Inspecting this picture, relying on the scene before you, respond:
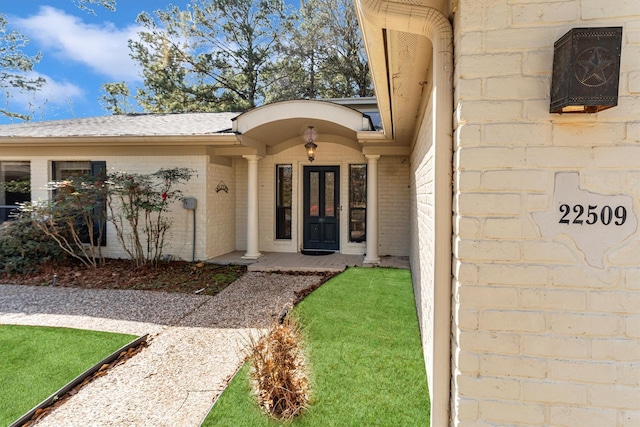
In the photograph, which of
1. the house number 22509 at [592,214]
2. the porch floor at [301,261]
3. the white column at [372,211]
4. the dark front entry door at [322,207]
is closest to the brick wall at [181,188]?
the porch floor at [301,261]

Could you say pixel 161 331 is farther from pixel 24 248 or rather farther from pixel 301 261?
pixel 24 248

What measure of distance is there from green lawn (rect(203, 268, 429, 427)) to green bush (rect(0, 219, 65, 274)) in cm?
575

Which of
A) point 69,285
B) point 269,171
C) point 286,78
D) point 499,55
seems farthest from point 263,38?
point 499,55

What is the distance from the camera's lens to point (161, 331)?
13.0ft

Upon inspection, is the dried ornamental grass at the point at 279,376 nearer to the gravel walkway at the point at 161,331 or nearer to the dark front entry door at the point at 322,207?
the gravel walkway at the point at 161,331

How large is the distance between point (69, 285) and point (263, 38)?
16.8 meters

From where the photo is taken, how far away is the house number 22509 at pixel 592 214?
1.47 m

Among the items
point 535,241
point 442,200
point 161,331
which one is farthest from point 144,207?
point 535,241

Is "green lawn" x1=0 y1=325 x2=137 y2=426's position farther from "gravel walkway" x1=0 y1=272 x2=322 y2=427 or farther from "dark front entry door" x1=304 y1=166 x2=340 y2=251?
"dark front entry door" x1=304 y1=166 x2=340 y2=251

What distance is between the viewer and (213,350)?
3451mm

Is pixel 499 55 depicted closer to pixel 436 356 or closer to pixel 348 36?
pixel 436 356

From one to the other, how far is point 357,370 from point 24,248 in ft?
23.7

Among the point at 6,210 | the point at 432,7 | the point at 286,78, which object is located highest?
the point at 286,78

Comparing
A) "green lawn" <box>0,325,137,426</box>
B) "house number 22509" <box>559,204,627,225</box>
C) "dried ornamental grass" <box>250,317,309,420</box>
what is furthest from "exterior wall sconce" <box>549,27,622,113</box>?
"green lawn" <box>0,325,137,426</box>
